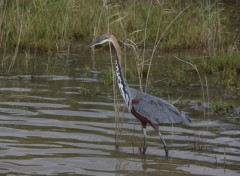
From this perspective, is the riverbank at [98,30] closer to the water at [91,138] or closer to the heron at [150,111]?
the water at [91,138]

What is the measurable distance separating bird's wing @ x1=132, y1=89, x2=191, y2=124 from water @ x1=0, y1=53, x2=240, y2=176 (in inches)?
14.2

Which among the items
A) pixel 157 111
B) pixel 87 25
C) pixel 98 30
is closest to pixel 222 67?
pixel 98 30

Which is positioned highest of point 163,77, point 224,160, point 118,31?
point 118,31

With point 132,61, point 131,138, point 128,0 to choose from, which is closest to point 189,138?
point 131,138

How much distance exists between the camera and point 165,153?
7.49 m

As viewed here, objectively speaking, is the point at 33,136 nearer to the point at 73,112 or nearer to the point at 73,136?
the point at 73,136

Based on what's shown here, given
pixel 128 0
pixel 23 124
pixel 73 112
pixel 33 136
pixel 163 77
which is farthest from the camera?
pixel 128 0

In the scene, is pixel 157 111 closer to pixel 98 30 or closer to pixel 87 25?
pixel 98 30

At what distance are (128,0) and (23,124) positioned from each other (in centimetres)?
748

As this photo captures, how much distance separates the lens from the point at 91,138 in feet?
26.2

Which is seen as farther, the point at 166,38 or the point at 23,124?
the point at 166,38

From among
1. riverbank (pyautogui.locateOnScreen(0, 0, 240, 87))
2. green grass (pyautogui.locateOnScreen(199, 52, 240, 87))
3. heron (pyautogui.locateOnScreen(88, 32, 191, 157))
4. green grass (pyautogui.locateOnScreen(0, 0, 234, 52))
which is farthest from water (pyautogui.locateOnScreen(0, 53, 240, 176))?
green grass (pyautogui.locateOnScreen(0, 0, 234, 52))

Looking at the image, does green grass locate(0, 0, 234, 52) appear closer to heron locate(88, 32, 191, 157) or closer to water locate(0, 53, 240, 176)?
water locate(0, 53, 240, 176)

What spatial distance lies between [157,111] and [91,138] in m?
0.89
